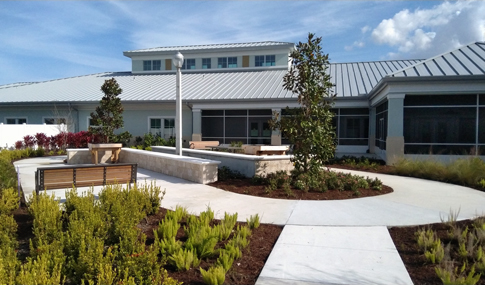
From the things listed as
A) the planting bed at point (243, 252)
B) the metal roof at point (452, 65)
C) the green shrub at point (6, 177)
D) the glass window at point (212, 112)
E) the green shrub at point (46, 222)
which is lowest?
the planting bed at point (243, 252)

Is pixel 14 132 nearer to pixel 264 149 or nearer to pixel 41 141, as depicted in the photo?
pixel 41 141

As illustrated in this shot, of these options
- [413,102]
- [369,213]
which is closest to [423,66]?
[413,102]

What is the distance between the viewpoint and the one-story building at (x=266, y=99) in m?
15.9

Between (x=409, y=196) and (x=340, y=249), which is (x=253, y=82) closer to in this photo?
(x=409, y=196)

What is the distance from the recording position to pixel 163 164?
13227 millimetres

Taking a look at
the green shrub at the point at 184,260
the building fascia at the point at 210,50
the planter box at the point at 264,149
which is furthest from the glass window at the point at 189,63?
the green shrub at the point at 184,260

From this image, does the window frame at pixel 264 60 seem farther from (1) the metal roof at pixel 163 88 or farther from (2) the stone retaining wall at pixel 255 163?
(2) the stone retaining wall at pixel 255 163

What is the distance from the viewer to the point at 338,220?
6.86 m

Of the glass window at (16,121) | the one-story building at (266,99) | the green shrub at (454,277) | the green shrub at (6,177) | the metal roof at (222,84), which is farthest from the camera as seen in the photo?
the glass window at (16,121)

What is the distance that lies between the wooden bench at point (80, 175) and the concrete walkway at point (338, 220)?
4.27 ft

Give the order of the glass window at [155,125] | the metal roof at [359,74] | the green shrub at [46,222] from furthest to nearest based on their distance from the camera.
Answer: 1. the glass window at [155,125]
2. the metal roof at [359,74]
3. the green shrub at [46,222]

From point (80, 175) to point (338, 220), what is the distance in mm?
6013

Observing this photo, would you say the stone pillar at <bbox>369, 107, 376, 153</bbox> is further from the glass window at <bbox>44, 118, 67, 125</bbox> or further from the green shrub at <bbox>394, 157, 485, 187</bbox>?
the glass window at <bbox>44, 118, 67, 125</bbox>

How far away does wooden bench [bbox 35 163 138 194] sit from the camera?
310 inches
